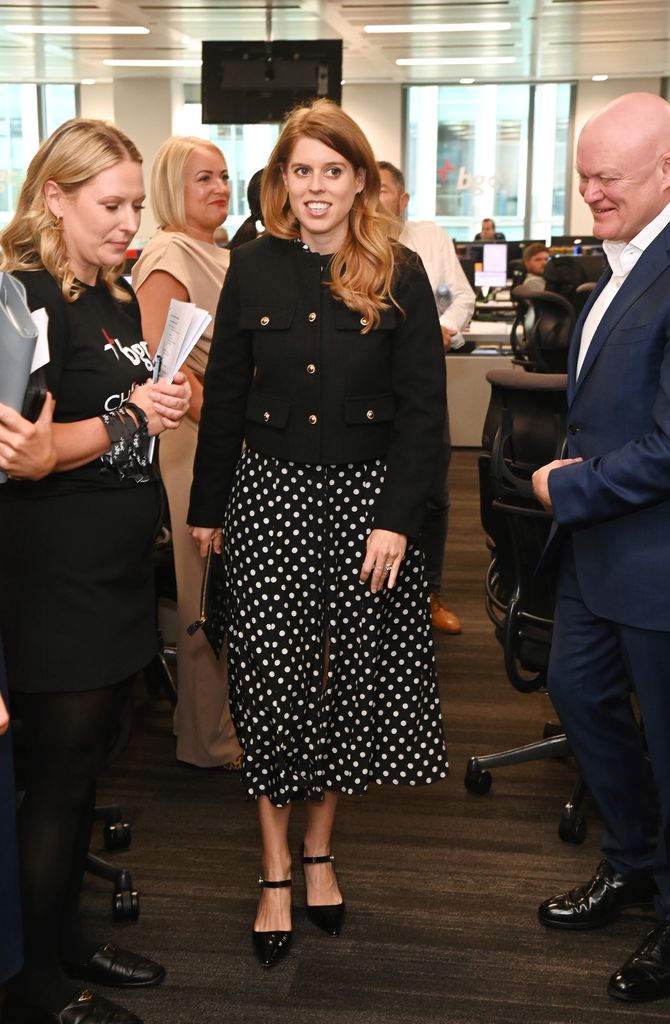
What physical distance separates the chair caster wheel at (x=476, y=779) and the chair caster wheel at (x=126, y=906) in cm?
103

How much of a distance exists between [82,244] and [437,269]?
341 centimetres

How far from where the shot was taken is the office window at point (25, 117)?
17969 millimetres

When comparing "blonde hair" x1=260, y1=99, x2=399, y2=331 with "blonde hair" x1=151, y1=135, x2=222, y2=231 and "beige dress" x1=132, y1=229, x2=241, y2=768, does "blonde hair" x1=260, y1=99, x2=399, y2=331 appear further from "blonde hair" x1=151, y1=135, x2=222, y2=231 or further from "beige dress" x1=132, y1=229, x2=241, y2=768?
"blonde hair" x1=151, y1=135, x2=222, y2=231

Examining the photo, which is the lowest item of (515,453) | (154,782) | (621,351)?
(154,782)

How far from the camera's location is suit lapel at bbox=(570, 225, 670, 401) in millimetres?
2100

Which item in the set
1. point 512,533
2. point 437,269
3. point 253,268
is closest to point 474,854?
point 512,533

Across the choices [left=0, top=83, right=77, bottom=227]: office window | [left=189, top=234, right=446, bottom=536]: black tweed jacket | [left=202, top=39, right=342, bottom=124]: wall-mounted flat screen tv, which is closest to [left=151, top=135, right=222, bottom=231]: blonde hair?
[left=189, top=234, right=446, bottom=536]: black tweed jacket

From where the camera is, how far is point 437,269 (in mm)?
5156

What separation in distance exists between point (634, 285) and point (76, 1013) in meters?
1.63

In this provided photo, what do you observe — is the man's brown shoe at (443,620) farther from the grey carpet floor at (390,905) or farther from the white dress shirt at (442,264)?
the white dress shirt at (442,264)

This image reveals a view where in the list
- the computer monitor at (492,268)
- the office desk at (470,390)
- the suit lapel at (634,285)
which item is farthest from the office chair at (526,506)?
the computer monitor at (492,268)

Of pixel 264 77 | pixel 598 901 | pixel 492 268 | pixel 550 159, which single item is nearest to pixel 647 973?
pixel 598 901

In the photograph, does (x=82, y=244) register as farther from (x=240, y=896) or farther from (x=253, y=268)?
(x=240, y=896)

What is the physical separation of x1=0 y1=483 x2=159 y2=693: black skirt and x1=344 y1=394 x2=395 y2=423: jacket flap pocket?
0.50 m
